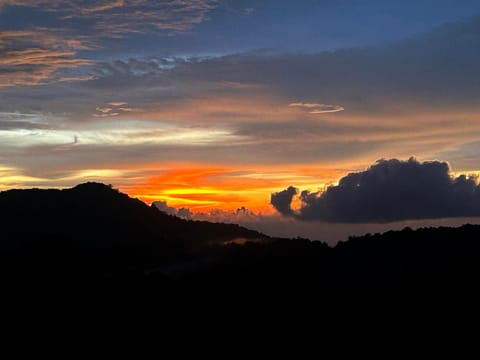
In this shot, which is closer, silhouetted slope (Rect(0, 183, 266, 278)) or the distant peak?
silhouetted slope (Rect(0, 183, 266, 278))

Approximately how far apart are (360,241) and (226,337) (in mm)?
33513

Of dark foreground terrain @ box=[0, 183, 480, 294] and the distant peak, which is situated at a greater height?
the distant peak

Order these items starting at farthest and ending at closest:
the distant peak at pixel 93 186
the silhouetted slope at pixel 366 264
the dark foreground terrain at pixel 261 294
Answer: the distant peak at pixel 93 186
the silhouetted slope at pixel 366 264
the dark foreground terrain at pixel 261 294

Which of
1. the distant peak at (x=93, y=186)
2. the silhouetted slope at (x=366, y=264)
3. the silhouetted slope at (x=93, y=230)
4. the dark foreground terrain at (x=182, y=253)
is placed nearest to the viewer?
the silhouetted slope at (x=366, y=264)

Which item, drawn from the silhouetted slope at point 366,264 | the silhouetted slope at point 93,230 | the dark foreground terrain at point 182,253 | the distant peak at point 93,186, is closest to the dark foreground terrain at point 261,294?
the silhouetted slope at point 366,264

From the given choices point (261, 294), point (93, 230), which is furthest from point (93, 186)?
point (261, 294)

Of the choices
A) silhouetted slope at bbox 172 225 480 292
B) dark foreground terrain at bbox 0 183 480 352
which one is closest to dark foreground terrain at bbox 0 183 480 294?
silhouetted slope at bbox 172 225 480 292

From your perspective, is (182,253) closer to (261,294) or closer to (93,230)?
(93,230)

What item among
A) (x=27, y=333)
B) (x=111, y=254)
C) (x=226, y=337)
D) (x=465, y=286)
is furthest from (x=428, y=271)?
(x=111, y=254)

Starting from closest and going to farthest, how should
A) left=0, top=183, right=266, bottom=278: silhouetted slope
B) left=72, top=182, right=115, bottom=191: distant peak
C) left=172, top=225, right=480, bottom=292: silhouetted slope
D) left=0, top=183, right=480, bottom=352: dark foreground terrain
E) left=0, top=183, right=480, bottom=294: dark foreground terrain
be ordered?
1. left=0, top=183, right=480, bottom=352: dark foreground terrain
2. left=172, top=225, right=480, bottom=292: silhouetted slope
3. left=0, top=183, right=480, bottom=294: dark foreground terrain
4. left=0, top=183, right=266, bottom=278: silhouetted slope
5. left=72, top=182, right=115, bottom=191: distant peak

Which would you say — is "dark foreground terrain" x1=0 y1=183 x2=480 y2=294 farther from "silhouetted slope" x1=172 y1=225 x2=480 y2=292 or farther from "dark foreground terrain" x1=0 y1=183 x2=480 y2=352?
"dark foreground terrain" x1=0 y1=183 x2=480 y2=352

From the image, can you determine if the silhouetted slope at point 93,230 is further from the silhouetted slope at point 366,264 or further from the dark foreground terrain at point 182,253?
the silhouetted slope at point 366,264

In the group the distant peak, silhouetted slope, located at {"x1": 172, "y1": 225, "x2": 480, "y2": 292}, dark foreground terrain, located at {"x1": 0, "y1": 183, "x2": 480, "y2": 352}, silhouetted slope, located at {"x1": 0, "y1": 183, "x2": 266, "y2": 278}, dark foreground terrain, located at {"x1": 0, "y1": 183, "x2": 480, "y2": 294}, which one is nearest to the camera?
dark foreground terrain, located at {"x1": 0, "y1": 183, "x2": 480, "y2": 352}

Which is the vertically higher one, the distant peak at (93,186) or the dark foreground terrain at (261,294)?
the distant peak at (93,186)
